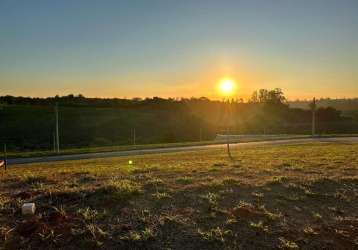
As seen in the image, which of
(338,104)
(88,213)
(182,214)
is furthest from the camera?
(338,104)

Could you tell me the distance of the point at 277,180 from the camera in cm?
750

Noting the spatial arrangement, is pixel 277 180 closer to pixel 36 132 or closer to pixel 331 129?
pixel 36 132

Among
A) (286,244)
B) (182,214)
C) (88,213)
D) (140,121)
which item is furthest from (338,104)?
(88,213)

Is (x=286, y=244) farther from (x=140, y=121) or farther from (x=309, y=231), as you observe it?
(x=140, y=121)

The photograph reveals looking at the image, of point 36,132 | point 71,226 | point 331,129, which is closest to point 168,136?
point 36,132

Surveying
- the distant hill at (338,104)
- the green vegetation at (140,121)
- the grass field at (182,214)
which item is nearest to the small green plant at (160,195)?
the grass field at (182,214)

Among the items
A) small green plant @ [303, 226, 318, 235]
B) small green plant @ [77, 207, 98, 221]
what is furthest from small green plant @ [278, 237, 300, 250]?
small green plant @ [77, 207, 98, 221]

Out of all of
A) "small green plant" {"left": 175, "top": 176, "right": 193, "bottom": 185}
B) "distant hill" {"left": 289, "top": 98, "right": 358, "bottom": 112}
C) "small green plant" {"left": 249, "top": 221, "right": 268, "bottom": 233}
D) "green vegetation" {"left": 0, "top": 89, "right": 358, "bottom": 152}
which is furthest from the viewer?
"distant hill" {"left": 289, "top": 98, "right": 358, "bottom": 112}

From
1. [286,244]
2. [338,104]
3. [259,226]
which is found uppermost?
[338,104]

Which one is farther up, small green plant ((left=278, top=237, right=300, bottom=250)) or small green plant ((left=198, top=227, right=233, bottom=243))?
small green plant ((left=198, top=227, right=233, bottom=243))

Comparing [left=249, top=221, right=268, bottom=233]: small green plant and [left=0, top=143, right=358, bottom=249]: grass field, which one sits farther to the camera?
[left=249, top=221, right=268, bottom=233]: small green plant

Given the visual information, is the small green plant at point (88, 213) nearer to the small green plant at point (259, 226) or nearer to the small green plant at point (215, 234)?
the small green plant at point (215, 234)

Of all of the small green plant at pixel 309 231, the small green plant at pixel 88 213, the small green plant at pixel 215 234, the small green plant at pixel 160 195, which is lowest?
the small green plant at pixel 309 231

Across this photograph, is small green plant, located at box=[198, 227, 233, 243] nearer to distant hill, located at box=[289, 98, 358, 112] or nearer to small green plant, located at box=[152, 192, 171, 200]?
small green plant, located at box=[152, 192, 171, 200]
